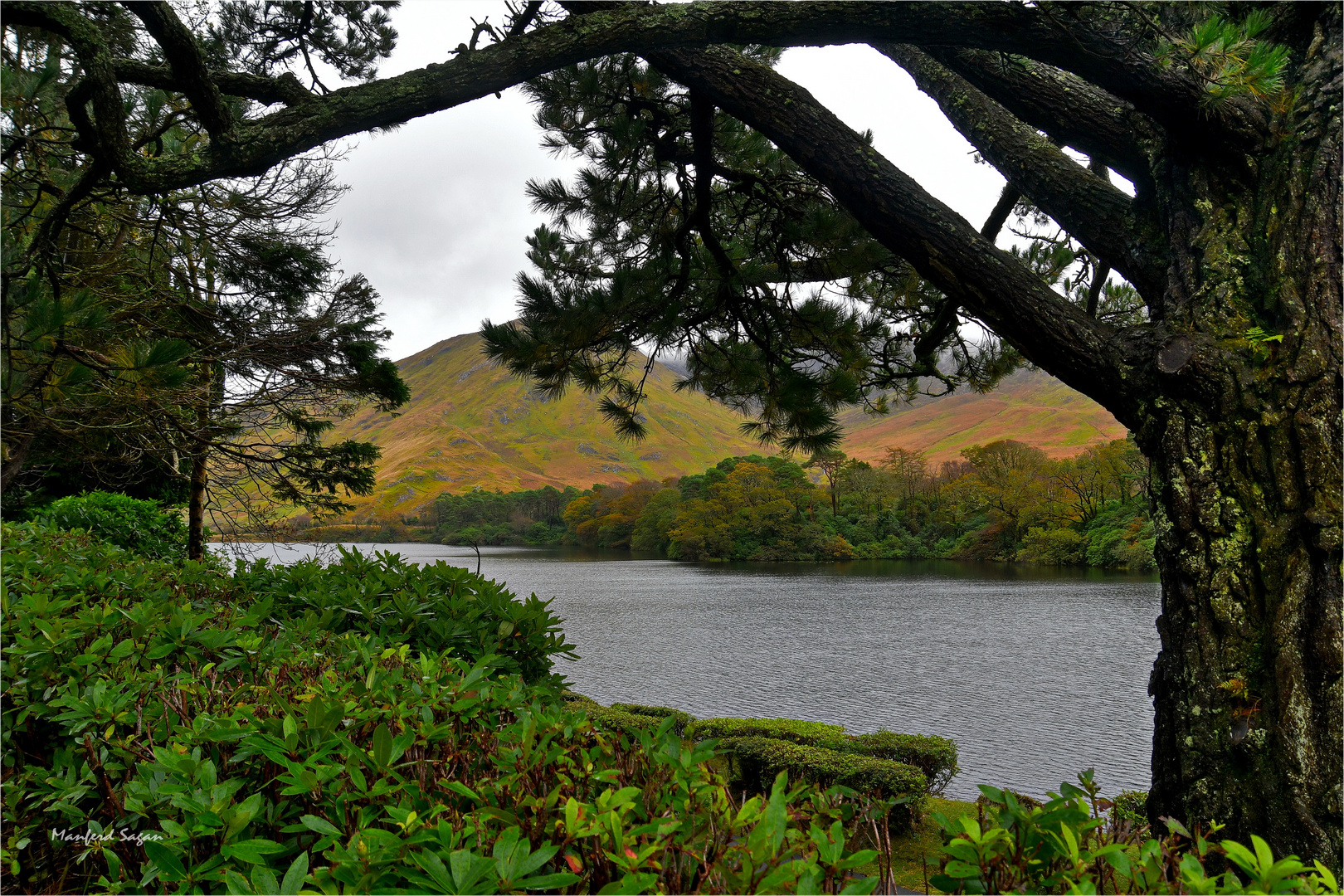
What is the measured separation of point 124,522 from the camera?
930cm

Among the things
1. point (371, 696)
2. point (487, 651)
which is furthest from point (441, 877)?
point (487, 651)

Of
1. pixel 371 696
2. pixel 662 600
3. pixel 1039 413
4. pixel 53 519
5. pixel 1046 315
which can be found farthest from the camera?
pixel 1039 413

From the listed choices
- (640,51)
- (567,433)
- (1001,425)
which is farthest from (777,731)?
(567,433)

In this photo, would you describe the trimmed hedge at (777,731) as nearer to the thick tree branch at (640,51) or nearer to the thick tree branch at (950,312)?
the thick tree branch at (950,312)

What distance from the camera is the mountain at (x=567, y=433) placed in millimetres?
59562

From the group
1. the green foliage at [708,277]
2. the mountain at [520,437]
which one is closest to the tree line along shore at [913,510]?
the green foliage at [708,277]

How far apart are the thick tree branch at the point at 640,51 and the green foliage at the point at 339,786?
5.01 ft

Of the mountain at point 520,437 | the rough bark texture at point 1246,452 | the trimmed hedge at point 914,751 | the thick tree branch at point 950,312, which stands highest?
the mountain at point 520,437

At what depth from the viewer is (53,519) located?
26.2ft

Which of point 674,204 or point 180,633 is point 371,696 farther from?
point 674,204

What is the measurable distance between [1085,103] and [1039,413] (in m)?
67.9

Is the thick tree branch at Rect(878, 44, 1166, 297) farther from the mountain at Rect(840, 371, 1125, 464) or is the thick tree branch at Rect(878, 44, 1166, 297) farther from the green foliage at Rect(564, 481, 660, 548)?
the green foliage at Rect(564, 481, 660, 548)

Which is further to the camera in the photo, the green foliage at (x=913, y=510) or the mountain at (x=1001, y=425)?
the mountain at (x=1001, y=425)

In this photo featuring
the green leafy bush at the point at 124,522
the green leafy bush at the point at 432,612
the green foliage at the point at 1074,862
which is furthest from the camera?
the green leafy bush at the point at 124,522
